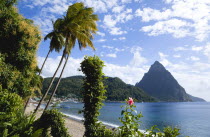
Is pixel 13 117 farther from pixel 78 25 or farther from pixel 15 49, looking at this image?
pixel 78 25

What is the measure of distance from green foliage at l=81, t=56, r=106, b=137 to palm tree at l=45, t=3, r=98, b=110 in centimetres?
763

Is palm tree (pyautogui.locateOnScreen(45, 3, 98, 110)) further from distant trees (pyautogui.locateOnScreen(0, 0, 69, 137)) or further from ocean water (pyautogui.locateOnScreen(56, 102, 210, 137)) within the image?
ocean water (pyautogui.locateOnScreen(56, 102, 210, 137))

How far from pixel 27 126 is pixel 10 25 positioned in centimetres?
665

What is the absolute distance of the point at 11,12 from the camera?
1097 cm

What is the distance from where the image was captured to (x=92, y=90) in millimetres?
6852

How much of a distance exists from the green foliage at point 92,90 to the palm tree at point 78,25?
300 inches

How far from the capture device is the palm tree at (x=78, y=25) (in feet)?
47.0

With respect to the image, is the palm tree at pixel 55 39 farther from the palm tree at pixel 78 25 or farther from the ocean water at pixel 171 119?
the ocean water at pixel 171 119

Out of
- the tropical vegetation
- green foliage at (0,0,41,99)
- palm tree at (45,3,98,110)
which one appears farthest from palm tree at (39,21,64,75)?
green foliage at (0,0,41,99)

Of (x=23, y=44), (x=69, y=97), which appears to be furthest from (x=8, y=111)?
(x=69, y=97)

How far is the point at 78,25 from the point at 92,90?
27.1 ft

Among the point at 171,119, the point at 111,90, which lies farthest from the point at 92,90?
the point at 111,90

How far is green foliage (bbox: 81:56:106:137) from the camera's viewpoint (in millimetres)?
6762

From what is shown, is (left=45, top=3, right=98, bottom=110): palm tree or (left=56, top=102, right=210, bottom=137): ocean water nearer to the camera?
(left=45, top=3, right=98, bottom=110): palm tree
